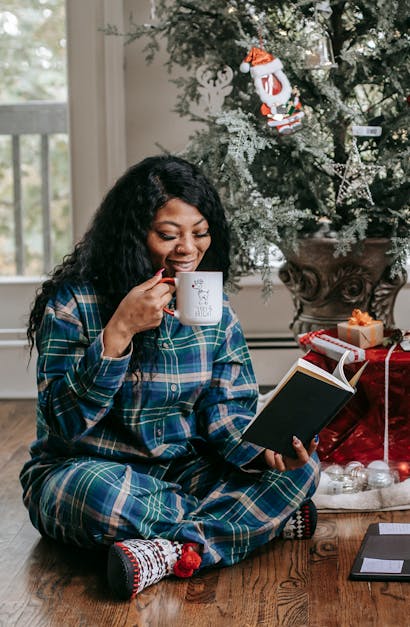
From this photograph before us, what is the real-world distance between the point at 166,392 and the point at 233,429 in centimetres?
17

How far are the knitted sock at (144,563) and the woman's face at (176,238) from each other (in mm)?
515

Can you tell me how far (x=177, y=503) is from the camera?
72.2 inches

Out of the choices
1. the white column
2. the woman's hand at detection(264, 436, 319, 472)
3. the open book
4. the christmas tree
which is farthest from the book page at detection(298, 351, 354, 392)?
the white column

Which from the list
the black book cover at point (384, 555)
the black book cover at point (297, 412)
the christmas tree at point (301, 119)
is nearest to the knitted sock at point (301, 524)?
the black book cover at point (384, 555)

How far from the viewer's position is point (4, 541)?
1.95 metres

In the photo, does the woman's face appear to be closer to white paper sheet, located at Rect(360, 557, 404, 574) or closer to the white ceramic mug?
the white ceramic mug

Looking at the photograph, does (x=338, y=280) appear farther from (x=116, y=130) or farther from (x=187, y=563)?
(x=187, y=563)

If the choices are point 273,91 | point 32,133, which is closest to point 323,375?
point 273,91

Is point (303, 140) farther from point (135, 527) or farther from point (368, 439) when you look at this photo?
point (135, 527)

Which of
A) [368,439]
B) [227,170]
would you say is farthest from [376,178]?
[368,439]

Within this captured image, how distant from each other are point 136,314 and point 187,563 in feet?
1.55

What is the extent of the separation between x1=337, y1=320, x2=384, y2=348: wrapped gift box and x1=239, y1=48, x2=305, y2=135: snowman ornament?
1.77ft

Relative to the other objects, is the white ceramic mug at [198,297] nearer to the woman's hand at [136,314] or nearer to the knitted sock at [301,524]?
the woman's hand at [136,314]

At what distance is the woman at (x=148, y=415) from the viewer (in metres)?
1.71
